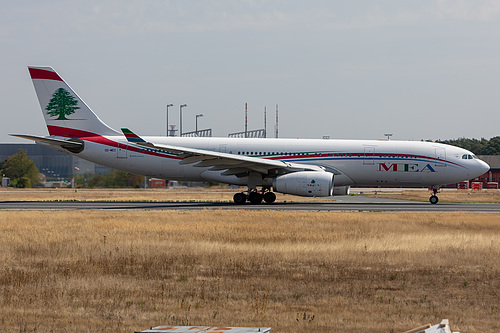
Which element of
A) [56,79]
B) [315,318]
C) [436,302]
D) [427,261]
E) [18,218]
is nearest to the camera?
[315,318]

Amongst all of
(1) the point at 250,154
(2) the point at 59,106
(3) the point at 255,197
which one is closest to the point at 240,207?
(3) the point at 255,197

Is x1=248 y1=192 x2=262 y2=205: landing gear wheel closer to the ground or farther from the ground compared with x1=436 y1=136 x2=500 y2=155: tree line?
closer to the ground

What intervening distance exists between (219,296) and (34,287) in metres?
3.36

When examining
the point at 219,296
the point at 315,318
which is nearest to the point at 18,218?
the point at 219,296

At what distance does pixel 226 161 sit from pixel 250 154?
10.8 feet

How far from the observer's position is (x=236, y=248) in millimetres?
16359

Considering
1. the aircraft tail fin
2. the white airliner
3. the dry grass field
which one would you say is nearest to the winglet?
the white airliner

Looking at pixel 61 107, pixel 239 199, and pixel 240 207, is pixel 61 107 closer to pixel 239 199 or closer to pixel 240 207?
pixel 239 199

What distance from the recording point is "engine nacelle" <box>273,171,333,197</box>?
110 ft

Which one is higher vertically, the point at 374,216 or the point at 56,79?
the point at 56,79

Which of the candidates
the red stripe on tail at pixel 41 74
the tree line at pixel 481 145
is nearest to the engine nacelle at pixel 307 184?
the red stripe on tail at pixel 41 74

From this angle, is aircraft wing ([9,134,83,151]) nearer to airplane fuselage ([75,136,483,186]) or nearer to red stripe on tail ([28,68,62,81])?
airplane fuselage ([75,136,483,186])

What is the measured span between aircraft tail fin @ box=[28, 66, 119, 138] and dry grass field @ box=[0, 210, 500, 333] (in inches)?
631

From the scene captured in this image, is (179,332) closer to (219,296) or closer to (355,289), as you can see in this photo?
(219,296)
